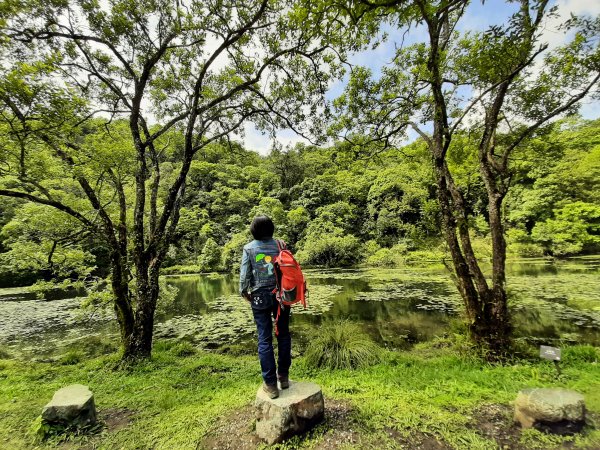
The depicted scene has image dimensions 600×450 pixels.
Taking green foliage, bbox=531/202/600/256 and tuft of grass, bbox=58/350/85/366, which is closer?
tuft of grass, bbox=58/350/85/366

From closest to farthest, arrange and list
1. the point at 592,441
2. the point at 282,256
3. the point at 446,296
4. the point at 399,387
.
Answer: the point at 592,441 → the point at 282,256 → the point at 399,387 → the point at 446,296

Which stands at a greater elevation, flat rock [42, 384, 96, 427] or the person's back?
the person's back

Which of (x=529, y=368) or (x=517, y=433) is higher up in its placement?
(x=517, y=433)

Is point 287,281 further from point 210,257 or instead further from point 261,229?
point 210,257

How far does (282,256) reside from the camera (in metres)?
2.72

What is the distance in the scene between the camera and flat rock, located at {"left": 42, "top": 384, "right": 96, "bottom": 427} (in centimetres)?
292

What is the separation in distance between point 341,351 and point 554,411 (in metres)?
3.54

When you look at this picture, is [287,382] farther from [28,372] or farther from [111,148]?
[28,372]

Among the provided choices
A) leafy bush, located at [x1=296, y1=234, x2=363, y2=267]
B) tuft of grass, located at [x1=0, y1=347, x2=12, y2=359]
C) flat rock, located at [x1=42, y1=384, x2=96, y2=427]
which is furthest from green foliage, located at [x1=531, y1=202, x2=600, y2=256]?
tuft of grass, located at [x1=0, y1=347, x2=12, y2=359]

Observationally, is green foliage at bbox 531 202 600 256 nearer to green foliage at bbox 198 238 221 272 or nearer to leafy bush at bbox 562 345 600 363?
leafy bush at bbox 562 345 600 363

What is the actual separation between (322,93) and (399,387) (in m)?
5.76

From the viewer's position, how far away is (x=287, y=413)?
244cm

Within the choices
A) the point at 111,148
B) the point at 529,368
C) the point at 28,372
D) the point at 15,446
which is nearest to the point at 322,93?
the point at 111,148

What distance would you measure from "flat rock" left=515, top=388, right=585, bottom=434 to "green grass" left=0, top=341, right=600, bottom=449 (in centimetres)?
9
